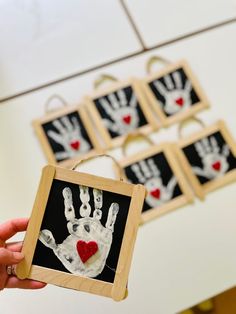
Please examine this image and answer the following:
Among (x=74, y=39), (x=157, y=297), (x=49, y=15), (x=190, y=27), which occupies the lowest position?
(x=157, y=297)

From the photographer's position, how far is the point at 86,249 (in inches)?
31.4

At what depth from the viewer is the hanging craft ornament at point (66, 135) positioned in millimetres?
1254

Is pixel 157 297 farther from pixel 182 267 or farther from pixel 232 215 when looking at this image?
pixel 232 215

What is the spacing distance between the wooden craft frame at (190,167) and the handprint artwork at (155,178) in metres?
0.04

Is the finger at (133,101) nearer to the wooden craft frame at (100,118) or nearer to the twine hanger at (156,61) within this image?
the wooden craft frame at (100,118)

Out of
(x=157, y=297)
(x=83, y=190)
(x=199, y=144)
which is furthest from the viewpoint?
(x=199, y=144)

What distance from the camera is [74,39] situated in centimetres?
143

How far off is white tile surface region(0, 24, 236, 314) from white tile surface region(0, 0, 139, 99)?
60 mm

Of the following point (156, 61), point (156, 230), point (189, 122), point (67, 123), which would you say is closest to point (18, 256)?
point (156, 230)

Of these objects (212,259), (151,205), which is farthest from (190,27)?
(212,259)

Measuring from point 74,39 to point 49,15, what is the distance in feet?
0.43

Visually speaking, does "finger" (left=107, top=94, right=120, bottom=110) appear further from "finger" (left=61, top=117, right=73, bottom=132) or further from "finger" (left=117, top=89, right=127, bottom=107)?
"finger" (left=61, top=117, right=73, bottom=132)

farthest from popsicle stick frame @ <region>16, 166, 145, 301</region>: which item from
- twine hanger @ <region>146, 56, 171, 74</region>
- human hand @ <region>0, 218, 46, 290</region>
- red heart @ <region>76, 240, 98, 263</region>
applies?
twine hanger @ <region>146, 56, 171, 74</region>

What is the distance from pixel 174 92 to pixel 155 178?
287mm
